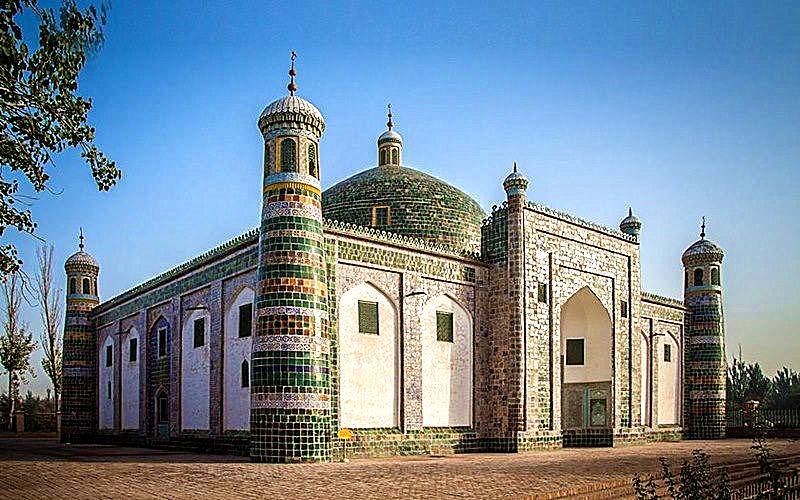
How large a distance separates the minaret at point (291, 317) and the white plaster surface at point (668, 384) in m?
17.8

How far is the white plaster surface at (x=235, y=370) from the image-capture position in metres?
21.7

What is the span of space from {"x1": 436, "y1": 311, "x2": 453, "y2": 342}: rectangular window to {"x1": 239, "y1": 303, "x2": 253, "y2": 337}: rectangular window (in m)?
5.52

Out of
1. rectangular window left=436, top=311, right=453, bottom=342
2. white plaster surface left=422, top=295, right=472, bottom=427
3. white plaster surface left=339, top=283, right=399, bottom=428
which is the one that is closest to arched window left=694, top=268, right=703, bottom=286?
white plaster surface left=422, top=295, right=472, bottom=427

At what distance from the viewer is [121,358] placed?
31500mm

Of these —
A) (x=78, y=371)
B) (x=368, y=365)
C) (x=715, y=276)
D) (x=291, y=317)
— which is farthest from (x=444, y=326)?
(x=78, y=371)

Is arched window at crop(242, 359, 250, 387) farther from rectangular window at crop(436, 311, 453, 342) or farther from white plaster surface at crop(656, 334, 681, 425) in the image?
white plaster surface at crop(656, 334, 681, 425)

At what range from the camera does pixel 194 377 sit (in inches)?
977

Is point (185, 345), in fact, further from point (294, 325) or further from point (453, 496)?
point (453, 496)

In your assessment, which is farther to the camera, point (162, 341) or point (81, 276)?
point (81, 276)

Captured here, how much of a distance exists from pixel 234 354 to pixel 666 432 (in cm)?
1766

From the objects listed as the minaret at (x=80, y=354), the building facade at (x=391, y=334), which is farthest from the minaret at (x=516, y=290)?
the minaret at (x=80, y=354)

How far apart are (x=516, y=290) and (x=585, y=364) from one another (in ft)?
19.6

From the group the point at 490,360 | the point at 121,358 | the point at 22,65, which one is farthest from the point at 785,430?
the point at 22,65

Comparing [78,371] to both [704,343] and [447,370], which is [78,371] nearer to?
[447,370]
